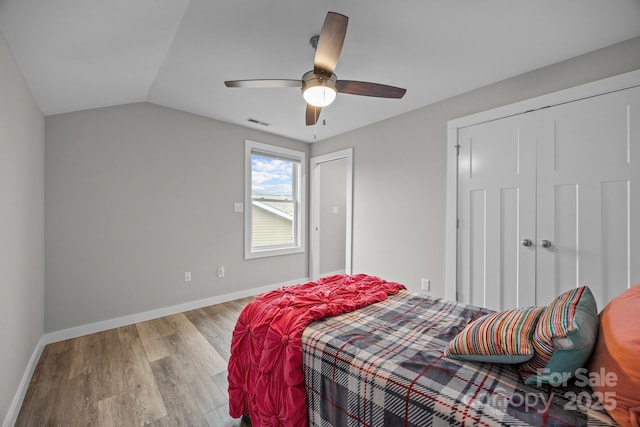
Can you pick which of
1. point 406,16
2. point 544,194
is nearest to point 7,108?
point 406,16

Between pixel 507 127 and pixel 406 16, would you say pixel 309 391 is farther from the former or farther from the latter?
pixel 507 127

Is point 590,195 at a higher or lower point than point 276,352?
higher

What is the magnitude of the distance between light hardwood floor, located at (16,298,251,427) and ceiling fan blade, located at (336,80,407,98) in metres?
2.20

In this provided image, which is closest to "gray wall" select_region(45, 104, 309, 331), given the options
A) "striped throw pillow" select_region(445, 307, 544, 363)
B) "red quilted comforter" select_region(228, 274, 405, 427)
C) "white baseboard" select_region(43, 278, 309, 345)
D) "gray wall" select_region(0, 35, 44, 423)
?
"white baseboard" select_region(43, 278, 309, 345)

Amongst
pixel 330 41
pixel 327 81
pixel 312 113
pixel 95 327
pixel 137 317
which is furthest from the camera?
pixel 137 317

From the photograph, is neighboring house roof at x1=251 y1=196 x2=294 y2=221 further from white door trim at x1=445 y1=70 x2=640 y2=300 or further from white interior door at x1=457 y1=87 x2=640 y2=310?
white interior door at x1=457 y1=87 x2=640 y2=310

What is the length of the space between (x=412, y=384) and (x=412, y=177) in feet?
8.31

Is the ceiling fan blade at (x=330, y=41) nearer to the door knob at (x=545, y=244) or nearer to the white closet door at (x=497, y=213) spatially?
the white closet door at (x=497, y=213)

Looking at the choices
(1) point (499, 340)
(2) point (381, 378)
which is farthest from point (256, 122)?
(1) point (499, 340)

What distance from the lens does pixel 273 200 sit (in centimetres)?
423

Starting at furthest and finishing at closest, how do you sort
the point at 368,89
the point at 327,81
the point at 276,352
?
the point at 368,89, the point at 327,81, the point at 276,352

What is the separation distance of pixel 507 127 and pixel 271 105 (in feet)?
7.71

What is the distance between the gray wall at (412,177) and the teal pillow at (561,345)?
77.2 inches

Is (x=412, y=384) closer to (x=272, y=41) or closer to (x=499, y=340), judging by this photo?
(x=499, y=340)
